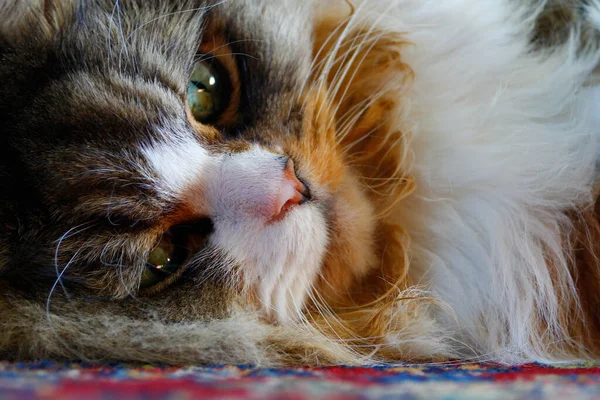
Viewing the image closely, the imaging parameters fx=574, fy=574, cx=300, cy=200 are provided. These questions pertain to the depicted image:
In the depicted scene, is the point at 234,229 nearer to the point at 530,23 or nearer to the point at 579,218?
the point at 579,218

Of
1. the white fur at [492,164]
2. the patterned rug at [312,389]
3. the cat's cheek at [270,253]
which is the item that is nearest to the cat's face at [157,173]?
the cat's cheek at [270,253]

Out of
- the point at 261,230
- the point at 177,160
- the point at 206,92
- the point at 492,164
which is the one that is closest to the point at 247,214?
the point at 261,230

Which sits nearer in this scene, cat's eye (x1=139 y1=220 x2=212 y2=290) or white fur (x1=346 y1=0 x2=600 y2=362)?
cat's eye (x1=139 y1=220 x2=212 y2=290)

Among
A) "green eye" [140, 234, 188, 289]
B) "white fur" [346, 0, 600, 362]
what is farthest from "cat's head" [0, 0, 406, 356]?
"white fur" [346, 0, 600, 362]

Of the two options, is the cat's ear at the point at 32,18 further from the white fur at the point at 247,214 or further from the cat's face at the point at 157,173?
the white fur at the point at 247,214

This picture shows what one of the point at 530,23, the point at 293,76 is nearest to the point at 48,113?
the point at 293,76

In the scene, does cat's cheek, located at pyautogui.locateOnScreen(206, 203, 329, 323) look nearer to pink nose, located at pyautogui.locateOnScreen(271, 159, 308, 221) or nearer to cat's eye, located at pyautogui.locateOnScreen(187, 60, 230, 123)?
pink nose, located at pyautogui.locateOnScreen(271, 159, 308, 221)
